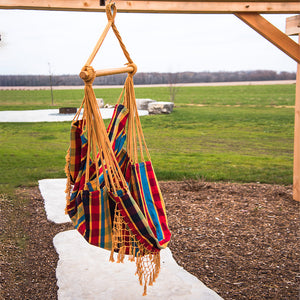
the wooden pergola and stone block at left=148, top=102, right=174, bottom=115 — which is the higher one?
the wooden pergola

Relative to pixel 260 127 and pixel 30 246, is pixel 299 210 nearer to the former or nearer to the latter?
pixel 30 246

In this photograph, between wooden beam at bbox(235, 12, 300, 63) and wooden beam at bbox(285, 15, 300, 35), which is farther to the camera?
wooden beam at bbox(285, 15, 300, 35)

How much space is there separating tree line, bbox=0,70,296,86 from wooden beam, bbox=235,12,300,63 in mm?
15874

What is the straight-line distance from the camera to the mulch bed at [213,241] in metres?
2.16

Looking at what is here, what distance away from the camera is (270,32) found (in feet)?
8.96

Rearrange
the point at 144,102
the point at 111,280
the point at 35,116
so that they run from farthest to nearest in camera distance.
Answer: the point at 144,102 → the point at 35,116 → the point at 111,280

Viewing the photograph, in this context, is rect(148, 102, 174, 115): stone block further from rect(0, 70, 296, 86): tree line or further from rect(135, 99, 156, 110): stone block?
rect(0, 70, 296, 86): tree line

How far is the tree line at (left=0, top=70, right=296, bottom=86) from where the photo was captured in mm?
19672

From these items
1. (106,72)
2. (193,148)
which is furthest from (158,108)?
(106,72)

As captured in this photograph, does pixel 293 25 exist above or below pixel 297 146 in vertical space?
above

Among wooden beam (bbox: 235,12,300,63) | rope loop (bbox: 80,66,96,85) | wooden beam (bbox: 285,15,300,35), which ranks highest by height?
wooden beam (bbox: 285,15,300,35)

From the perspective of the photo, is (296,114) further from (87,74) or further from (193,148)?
(193,148)

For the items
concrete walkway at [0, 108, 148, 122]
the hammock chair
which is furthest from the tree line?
the hammock chair

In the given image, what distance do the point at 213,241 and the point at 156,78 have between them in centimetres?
2904
